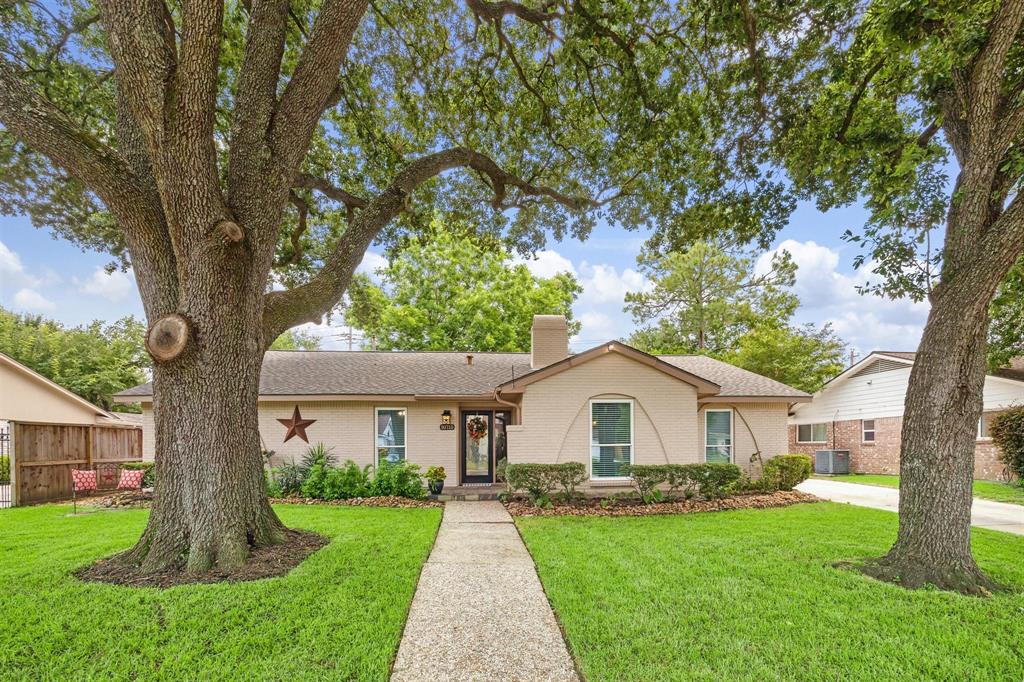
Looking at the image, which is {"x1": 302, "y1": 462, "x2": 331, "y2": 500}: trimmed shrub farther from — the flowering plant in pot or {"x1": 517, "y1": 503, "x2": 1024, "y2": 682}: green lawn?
{"x1": 517, "y1": 503, "x2": 1024, "y2": 682}: green lawn

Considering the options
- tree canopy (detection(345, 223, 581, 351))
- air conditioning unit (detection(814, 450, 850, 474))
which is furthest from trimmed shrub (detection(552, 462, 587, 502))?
tree canopy (detection(345, 223, 581, 351))

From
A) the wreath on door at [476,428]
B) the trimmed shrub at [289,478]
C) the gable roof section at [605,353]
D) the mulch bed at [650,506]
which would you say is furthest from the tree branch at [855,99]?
the trimmed shrub at [289,478]

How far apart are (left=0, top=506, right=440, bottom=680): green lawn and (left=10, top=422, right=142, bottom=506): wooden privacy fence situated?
21.0 feet

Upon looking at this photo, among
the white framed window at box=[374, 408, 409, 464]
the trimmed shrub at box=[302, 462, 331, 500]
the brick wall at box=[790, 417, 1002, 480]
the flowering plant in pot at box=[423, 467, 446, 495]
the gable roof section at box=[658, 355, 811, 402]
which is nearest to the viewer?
the trimmed shrub at box=[302, 462, 331, 500]

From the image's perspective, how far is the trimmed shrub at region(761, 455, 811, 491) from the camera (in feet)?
37.6

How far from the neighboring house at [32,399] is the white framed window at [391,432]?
9478mm

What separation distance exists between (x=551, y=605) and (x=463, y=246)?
20.9 meters

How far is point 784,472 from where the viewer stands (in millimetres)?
11508

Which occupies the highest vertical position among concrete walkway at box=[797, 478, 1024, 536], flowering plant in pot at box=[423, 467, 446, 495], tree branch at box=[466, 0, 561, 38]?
tree branch at box=[466, 0, 561, 38]

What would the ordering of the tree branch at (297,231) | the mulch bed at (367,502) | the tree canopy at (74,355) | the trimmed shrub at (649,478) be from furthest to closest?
the tree canopy at (74,355) < the trimmed shrub at (649,478) < the mulch bed at (367,502) < the tree branch at (297,231)

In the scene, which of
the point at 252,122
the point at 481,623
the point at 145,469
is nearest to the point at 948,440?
the point at 481,623

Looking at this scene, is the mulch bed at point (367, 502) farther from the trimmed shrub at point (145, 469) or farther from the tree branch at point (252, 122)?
the tree branch at point (252, 122)

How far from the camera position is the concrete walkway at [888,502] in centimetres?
815

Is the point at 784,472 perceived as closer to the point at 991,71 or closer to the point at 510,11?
the point at 991,71
